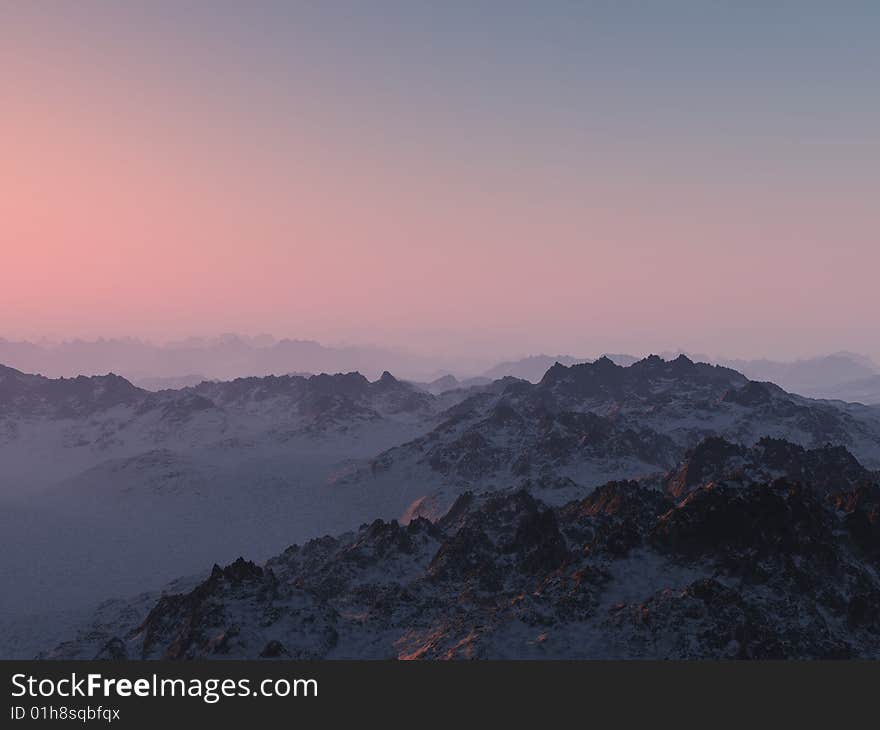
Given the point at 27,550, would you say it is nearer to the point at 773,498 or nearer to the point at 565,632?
the point at 565,632

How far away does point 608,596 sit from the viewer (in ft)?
250

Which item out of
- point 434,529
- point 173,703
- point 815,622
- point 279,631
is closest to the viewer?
point 173,703

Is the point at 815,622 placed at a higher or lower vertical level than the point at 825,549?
lower

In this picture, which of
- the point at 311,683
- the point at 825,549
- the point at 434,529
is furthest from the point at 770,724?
the point at 434,529

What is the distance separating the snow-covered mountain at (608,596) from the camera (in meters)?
68.8

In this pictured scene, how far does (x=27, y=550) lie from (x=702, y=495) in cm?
16870

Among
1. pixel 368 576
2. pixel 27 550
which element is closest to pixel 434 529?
pixel 368 576

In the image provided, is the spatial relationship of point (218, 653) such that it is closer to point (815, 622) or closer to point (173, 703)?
point (173, 703)

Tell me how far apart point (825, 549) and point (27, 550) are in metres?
180

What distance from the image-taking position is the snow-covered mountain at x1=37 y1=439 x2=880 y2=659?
68750 millimetres

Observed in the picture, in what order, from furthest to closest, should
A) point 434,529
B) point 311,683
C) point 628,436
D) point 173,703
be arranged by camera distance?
point 628,436 < point 434,529 < point 311,683 < point 173,703

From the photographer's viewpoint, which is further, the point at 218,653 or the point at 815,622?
the point at 218,653

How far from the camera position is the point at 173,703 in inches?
1620

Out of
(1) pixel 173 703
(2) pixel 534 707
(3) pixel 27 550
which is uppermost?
(1) pixel 173 703
